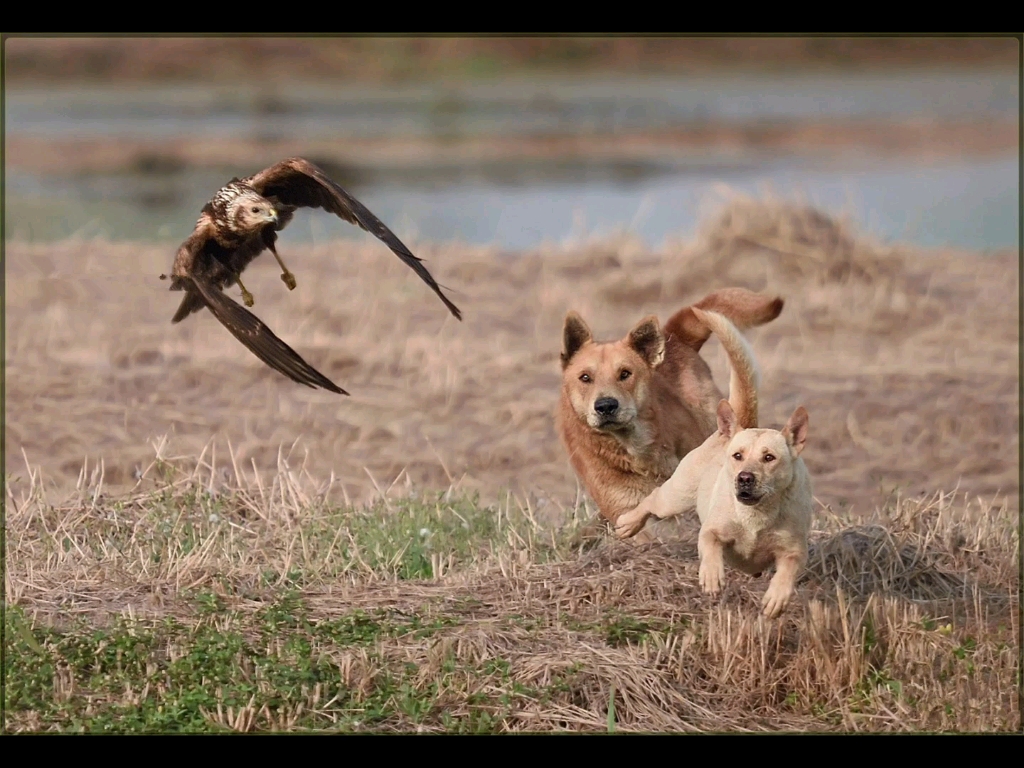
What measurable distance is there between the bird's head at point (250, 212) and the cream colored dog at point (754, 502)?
89.3 inches

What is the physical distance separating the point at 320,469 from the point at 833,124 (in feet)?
57.9

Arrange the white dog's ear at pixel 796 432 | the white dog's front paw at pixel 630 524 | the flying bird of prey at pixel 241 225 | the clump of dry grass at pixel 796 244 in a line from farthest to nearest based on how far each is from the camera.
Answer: the clump of dry grass at pixel 796 244 < the flying bird of prey at pixel 241 225 < the white dog's front paw at pixel 630 524 < the white dog's ear at pixel 796 432

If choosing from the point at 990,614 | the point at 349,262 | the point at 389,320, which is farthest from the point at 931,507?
the point at 349,262

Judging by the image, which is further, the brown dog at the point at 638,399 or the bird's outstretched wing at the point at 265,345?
the brown dog at the point at 638,399

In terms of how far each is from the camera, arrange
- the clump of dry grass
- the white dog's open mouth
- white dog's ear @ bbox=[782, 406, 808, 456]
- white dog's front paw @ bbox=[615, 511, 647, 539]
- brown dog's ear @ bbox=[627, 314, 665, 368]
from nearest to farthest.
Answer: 1. the white dog's open mouth
2. white dog's ear @ bbox=[782, 406, 808, 456]
3. white dog's front paw @ bbox=[615, 511, 647, 539]
4. brown dog's ear @ bbox=[627, 314, 665, 368]
5. the clump of dry grass

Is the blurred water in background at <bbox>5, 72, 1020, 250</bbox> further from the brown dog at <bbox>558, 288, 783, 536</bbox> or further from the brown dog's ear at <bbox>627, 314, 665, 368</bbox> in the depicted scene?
the brown dog's ear at <bbox>627, 314, 665, 368</bbox>

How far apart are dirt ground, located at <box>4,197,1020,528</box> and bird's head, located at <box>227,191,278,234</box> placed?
68.0 inches

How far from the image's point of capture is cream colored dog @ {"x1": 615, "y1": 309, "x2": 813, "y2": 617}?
20.1 ft

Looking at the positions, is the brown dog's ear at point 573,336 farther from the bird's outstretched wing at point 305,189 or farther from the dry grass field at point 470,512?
the dry grass field at point 470,512

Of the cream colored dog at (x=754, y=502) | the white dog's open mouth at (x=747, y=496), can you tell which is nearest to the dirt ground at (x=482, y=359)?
the cream colored dog at (x=754, y=502)

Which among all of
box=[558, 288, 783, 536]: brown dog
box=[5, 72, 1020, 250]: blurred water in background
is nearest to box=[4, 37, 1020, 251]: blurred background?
box=[5, 72, 1020, 250]: blurred water in background

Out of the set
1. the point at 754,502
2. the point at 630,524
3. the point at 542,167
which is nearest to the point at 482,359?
the point at 630,524

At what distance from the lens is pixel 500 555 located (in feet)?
24.1

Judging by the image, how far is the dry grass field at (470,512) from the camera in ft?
20.9
